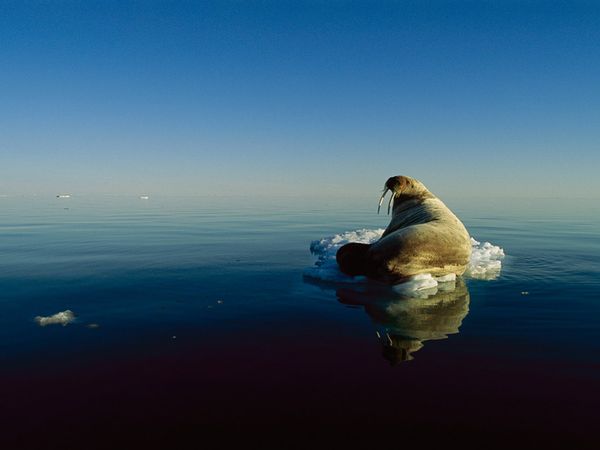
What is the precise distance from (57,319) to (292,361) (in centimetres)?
332

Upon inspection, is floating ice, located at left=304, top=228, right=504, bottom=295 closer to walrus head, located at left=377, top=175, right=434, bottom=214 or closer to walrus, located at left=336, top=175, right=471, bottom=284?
walrus, located at left=336, top=175, right=471, bottom=284

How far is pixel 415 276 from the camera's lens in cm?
685

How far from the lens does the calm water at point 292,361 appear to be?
9.04 feet

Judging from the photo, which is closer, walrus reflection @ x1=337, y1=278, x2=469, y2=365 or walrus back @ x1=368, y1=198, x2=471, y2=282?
walrus reflection @ x1=337, y1=278, x2=469, y2=365

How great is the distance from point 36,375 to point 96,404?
911 mm

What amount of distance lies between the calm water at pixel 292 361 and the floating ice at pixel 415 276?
0.38 metres

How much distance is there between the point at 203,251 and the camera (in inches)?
434

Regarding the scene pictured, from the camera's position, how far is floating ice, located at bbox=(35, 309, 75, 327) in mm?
4836

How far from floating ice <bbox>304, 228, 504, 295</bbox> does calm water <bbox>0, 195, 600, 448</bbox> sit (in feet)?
1.26

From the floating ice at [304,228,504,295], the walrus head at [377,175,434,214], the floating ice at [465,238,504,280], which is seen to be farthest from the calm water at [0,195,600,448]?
the walrus head at [377,175,434,214]

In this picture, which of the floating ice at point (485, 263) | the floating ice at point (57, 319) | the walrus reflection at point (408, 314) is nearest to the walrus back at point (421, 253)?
the walrus reflection at point (408, 314)

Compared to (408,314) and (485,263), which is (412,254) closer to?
(408,314)

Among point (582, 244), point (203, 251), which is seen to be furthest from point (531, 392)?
point (582, 244)

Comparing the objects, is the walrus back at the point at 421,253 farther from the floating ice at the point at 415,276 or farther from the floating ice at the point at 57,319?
the floating ice at the point at 57,319
